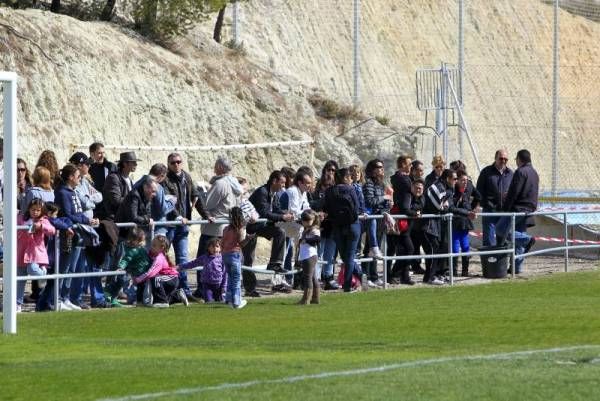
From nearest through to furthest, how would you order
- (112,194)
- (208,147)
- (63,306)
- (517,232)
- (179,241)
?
(63,306)
(112,194)
(179,241)
(517,232)
(208,147)

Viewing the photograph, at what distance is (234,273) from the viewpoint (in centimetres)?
2030

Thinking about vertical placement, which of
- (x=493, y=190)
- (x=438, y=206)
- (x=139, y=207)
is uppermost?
(x=493, y=190)

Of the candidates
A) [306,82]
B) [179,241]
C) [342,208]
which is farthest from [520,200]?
[306,82]

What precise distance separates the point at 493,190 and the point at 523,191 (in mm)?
562

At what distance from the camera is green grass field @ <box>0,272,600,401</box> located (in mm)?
11766

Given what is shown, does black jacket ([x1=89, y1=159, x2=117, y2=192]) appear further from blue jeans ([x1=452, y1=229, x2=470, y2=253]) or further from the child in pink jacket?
blue jeans ([x1=452, y1=229, x2=470, y2=253])

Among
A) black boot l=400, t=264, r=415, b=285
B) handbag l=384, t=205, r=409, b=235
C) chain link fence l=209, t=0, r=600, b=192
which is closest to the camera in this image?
handbag l=384, t=205, r=409, b=235

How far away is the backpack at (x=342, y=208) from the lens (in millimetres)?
22453

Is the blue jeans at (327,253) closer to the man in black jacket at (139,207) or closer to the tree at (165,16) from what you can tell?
the man in black jacket at (139,207)

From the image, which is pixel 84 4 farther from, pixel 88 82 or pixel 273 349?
pixel 273 349

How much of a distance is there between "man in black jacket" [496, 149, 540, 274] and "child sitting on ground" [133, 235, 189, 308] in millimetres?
7550

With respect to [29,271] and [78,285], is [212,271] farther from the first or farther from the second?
[29,271]

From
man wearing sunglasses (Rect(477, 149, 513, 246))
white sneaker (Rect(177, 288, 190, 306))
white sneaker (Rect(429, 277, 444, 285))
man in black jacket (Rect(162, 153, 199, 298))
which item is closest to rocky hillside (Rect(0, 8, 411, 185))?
man wearing sunglasses (Rect(477, 149, 513, 246))

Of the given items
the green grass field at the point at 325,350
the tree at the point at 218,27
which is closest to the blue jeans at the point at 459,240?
the green grass field at the point at 325,350
